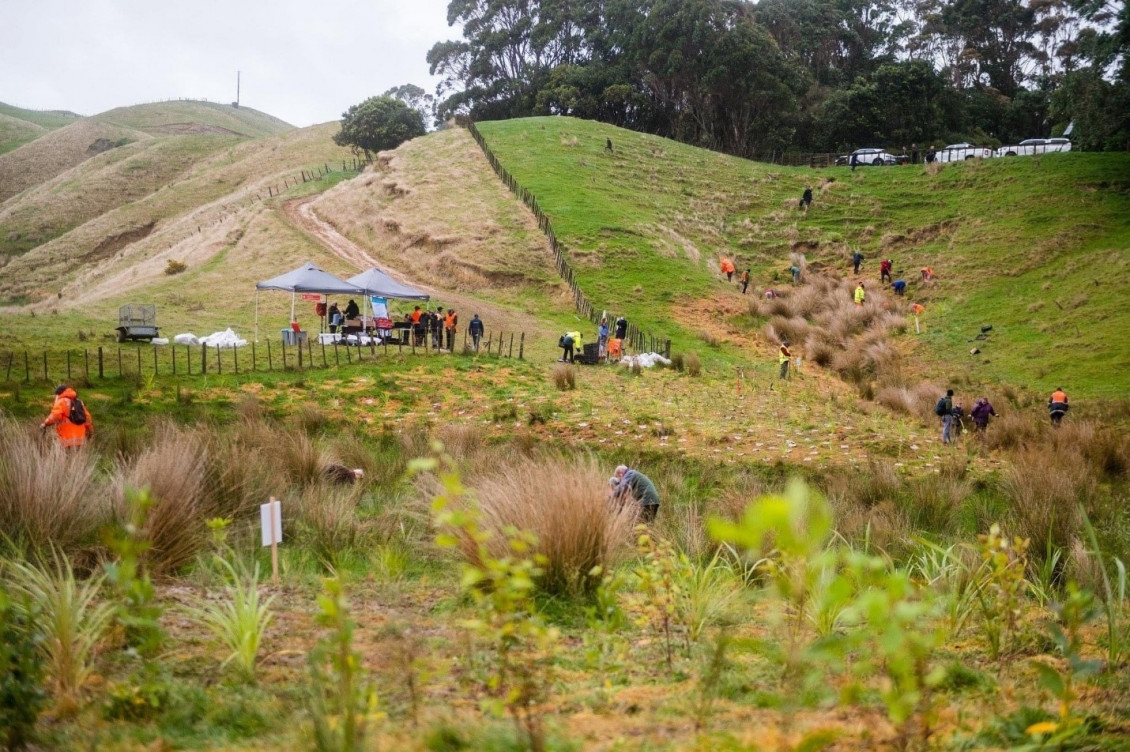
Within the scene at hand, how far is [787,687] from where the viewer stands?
3670 millimetres

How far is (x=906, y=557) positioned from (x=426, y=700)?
19.0ft

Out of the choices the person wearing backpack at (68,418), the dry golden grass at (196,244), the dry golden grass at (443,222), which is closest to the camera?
the person wearing backpack at (68,418)

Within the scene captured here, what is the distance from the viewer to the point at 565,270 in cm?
3778

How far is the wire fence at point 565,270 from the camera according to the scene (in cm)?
2991

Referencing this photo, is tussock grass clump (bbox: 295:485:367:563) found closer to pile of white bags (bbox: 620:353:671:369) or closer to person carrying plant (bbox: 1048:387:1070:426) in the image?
person carrying plant (bbox: 1048:387:1070:426)

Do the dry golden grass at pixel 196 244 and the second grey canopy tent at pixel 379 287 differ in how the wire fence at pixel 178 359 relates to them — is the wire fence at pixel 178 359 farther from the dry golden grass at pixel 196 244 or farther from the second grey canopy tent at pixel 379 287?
the dry golden grass at pixel 196 244

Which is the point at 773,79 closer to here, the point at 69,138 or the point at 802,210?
the point at 802,210

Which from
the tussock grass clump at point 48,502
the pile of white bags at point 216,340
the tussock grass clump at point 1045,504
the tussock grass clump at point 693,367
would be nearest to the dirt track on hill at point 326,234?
the pile of white bags at point 216,340

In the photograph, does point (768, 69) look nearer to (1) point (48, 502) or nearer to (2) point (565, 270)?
(2) point (565, 270)

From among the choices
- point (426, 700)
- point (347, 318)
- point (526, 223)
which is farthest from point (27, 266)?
point (426, 700)

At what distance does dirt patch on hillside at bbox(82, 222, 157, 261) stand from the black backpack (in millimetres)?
49668

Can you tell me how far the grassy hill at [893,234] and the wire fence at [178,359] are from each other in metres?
13.4

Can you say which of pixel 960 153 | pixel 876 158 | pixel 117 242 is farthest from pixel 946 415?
pixel 117 242

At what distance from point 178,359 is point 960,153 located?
5459cm
